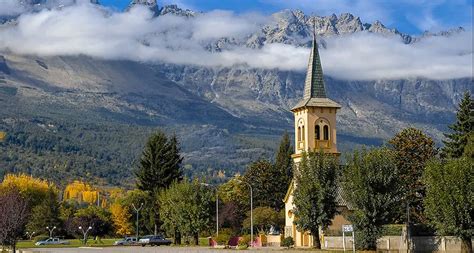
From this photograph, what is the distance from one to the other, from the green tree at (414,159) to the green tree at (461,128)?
2778 mm

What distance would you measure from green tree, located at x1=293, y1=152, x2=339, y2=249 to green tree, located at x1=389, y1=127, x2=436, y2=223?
13.0 m

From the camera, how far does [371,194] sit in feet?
195

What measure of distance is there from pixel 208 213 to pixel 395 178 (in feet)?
112

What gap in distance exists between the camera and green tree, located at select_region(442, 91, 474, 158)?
242 ft

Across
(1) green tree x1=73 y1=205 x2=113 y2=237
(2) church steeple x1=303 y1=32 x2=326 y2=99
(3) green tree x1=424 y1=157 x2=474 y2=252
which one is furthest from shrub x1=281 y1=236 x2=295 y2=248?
(1) green tree x1=73 y1=205 x2=113 y2=237

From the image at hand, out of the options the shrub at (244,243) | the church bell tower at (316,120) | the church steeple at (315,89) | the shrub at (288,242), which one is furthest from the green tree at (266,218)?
the shrub at (288,242)

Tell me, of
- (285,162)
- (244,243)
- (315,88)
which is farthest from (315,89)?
(285,162)

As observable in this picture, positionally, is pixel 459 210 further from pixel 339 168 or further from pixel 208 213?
pixel 208 213

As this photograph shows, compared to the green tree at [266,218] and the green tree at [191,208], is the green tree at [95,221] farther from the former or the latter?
the green tree at [191,208]

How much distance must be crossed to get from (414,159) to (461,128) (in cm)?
640

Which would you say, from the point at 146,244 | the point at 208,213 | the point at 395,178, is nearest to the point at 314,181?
the point at 395,178

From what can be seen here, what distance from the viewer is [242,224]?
11744 cm

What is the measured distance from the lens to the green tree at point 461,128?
7362 centimetres

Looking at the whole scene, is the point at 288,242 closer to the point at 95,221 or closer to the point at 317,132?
the point at 317,132
